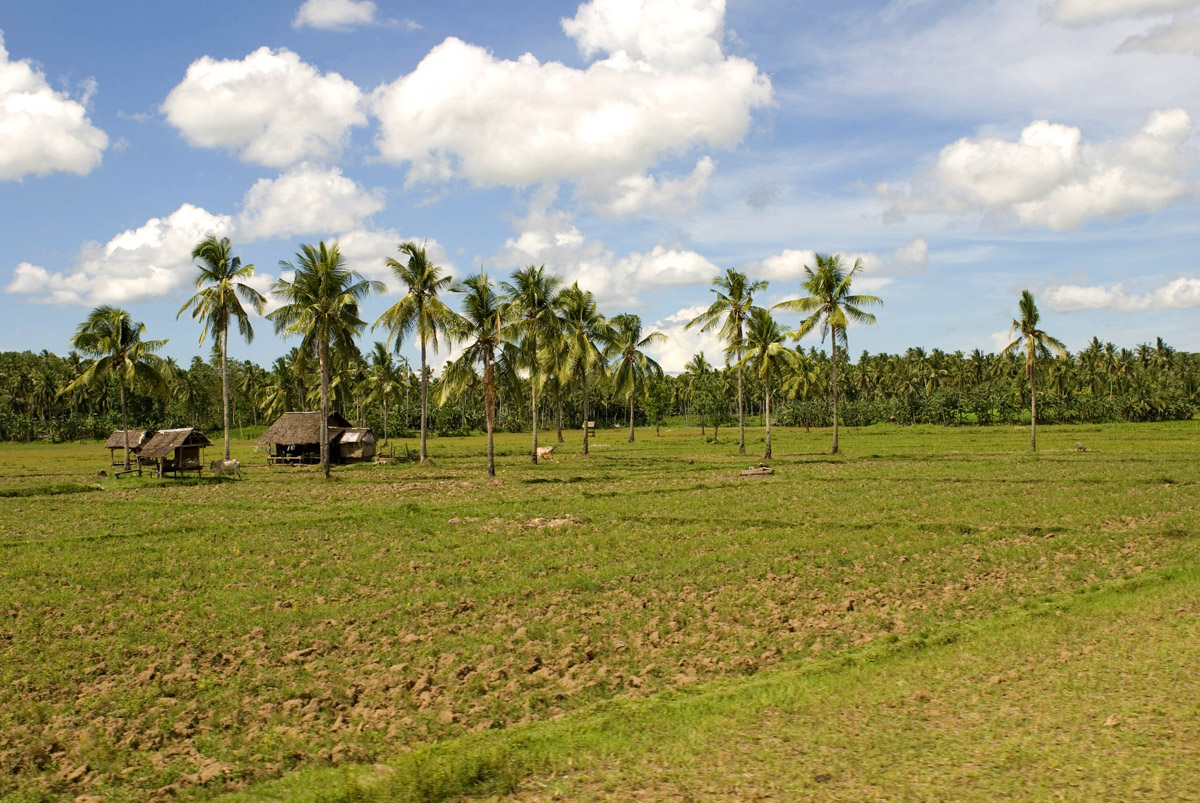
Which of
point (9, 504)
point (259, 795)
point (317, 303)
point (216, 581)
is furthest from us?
point (317, 303)

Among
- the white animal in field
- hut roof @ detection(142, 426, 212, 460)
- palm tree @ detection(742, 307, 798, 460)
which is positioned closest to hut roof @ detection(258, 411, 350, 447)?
the white animal in field

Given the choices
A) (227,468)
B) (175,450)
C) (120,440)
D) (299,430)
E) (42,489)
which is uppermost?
(299,430)

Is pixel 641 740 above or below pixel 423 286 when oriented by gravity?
below

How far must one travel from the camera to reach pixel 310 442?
44.8 meters

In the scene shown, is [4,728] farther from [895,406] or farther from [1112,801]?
[895,406]

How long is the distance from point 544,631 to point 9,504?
22725 mm

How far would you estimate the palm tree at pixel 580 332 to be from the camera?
4150 centimetres

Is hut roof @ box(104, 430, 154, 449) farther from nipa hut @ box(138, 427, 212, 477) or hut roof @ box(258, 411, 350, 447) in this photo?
hut roof @ box(258, 411, 350, 447)

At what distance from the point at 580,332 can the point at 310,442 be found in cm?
1581

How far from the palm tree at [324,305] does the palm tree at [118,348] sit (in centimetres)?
1002

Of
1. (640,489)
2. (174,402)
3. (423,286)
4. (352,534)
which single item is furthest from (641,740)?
(174,402)

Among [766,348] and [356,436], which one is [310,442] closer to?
[356,436]

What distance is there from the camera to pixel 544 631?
10.9 m

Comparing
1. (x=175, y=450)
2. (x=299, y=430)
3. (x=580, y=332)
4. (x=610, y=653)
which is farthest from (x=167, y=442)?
(x=610, y=653)
